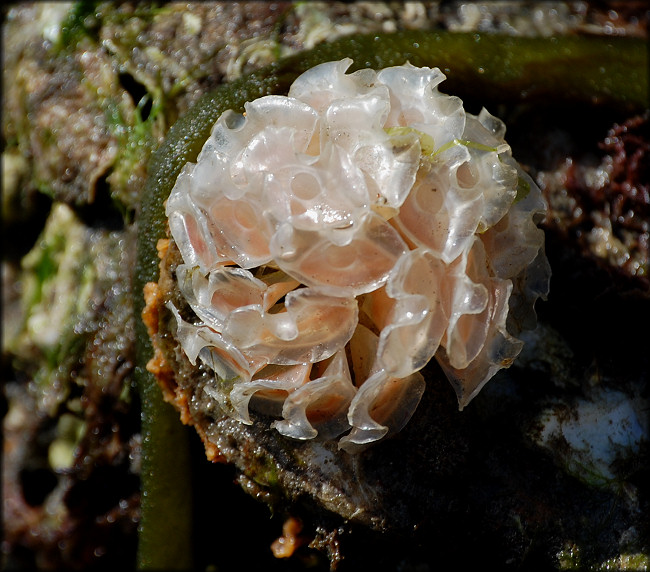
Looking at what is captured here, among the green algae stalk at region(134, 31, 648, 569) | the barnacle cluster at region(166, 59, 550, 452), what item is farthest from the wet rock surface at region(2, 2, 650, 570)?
the barnacle cluster at region(166, 59, 550, 452)

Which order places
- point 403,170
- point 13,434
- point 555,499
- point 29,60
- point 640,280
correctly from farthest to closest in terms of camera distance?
point 13,434
point 29,60
point 640,280
point 555,499
point 403,170

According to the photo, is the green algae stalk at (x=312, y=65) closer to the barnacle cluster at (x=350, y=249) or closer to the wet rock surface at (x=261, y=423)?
the wet rock surface at (x=261, y=423)

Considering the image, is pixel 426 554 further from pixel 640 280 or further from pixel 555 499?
pixel 640 280

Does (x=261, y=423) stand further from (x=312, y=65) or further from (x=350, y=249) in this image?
(x=312, y=65)

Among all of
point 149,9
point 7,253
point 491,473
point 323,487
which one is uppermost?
point 149,9

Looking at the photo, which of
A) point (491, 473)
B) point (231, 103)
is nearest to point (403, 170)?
point (231, 103)

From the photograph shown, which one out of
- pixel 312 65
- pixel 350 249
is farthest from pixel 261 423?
pixel 312 65
